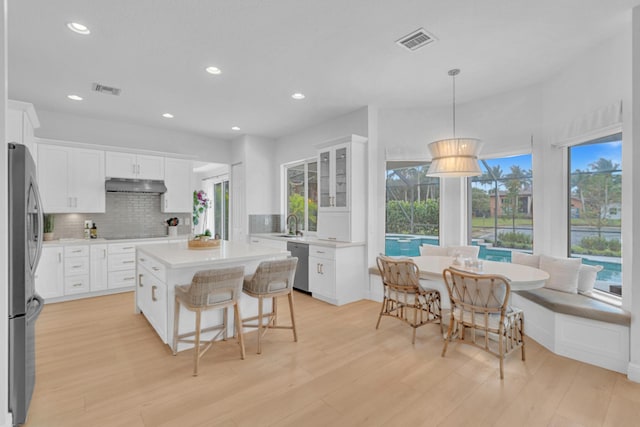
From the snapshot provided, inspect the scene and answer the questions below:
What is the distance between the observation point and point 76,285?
4660 millimetres

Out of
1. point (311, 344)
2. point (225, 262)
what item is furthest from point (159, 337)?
point (311, 344)

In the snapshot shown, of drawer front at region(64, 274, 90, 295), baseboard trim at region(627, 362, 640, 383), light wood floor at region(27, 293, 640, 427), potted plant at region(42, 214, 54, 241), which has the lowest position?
light wood floor at region(27, 293, 640, 427)

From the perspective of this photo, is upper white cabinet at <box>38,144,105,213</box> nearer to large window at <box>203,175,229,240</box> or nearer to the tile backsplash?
the tile backsplash

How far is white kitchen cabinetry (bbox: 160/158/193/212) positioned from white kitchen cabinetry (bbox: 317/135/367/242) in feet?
8.91

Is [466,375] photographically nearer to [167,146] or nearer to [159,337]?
[159,337]

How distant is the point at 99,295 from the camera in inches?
193

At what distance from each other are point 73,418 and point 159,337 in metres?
1.27

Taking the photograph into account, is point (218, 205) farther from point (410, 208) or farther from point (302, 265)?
point (410, 208)

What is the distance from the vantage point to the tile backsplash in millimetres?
5128

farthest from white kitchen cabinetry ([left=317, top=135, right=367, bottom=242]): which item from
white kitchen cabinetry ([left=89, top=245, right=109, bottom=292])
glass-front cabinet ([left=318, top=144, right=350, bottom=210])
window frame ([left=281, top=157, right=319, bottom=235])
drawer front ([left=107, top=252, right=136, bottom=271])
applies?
white kitchen cabinetry ([left=89, top=245, right=109, bottom=292])

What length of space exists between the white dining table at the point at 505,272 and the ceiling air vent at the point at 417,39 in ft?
7.09

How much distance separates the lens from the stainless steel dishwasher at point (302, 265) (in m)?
4.98

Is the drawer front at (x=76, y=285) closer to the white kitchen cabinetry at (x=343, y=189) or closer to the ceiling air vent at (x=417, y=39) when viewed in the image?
the white kitchen cabinetry at (x=343, y=189)

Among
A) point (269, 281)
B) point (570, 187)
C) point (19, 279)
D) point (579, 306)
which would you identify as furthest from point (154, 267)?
point (570, 187)
